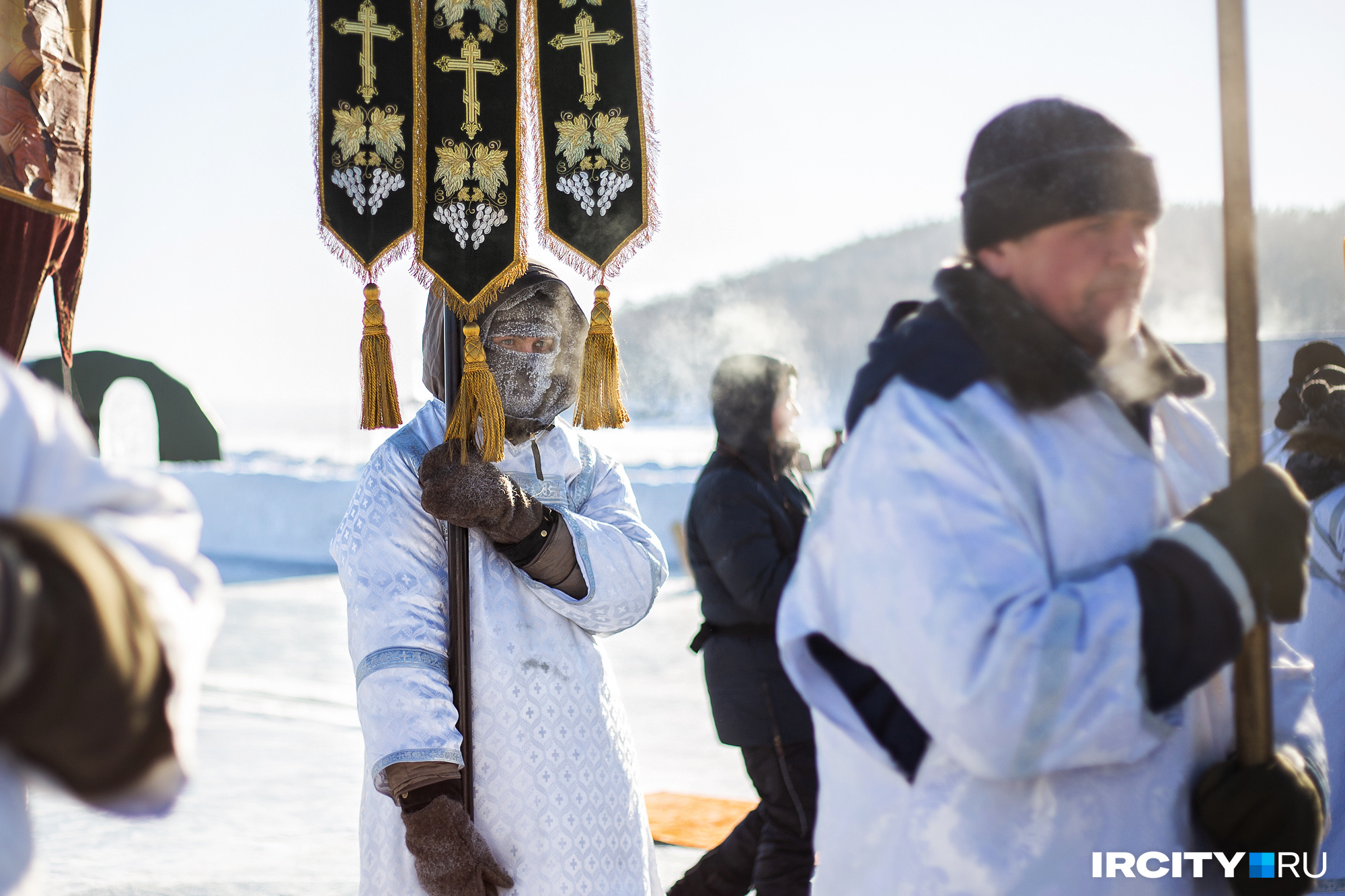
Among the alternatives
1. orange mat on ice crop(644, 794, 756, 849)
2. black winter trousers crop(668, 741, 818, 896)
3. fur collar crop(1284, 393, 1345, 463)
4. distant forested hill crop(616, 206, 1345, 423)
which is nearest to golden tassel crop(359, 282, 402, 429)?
black winter trousers crop(668, 741, 818, 896)

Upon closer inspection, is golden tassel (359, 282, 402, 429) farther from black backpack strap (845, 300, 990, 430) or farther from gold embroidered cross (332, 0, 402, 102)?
black backpack strap (845, 300, 990, 430)

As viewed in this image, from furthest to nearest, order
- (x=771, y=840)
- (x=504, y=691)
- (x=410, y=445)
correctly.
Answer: (x=771, y=840), (x=410, y=445), (x=504, y=691)

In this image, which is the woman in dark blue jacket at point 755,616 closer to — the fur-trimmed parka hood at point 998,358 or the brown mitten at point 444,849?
the brown mitten at point 444,849

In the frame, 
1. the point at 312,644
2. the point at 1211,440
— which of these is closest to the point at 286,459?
the point at 312,644

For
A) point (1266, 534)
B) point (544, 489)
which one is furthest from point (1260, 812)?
point (544, 489)

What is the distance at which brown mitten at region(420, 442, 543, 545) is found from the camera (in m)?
2.10

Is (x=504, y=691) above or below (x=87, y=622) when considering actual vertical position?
below

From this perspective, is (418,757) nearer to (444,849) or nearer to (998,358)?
(444,849)

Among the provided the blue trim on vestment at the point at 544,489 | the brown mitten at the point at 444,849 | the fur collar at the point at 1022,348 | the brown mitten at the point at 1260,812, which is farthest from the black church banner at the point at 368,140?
the brown mitten at the point at 1260,812

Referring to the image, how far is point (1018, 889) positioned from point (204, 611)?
0.96 metres

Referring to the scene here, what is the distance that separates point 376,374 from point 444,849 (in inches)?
40.2

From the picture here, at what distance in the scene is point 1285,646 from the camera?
1594mm

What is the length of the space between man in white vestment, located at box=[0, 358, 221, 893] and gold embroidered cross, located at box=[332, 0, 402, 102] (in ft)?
4.92

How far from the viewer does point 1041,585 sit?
1.25 m
